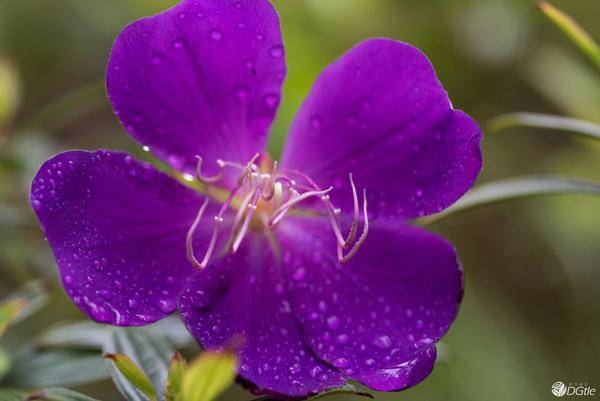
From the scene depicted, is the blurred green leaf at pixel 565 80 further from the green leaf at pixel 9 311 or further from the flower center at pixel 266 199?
the green leaf at pixel 9 311

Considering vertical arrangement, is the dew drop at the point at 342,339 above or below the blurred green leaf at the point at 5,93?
below

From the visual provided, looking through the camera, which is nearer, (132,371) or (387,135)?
(132,371)

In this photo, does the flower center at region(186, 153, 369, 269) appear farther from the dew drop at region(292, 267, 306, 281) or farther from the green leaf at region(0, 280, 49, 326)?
the green leaf at region(0, 280, 49, 326)

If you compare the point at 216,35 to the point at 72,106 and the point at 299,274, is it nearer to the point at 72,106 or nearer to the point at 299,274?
the point at 299,274

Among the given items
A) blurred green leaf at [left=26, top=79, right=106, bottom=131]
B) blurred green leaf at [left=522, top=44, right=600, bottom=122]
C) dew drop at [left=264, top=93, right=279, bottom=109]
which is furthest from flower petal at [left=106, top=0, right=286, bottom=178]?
blurred green leaf at [left=522, top=44, right=600, bottom=122]

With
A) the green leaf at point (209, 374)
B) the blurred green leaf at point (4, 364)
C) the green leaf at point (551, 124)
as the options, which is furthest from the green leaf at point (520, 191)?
the blurred green leaf at point (4, 364)

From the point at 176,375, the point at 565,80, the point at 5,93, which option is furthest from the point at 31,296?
the point at 565,80

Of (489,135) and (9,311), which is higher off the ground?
(9,311)

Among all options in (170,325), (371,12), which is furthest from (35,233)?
(371,12)
